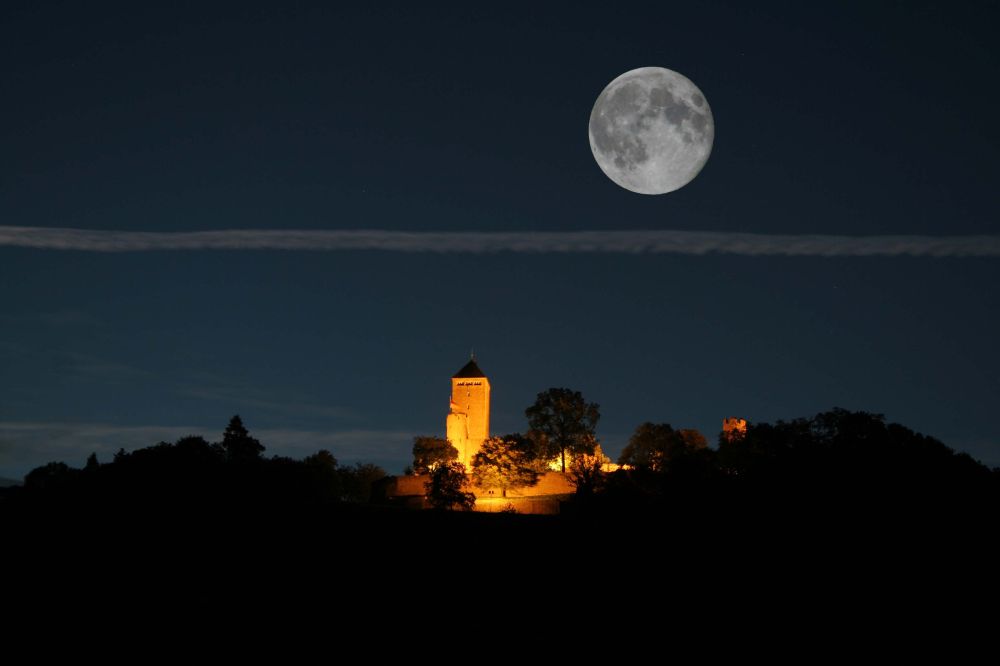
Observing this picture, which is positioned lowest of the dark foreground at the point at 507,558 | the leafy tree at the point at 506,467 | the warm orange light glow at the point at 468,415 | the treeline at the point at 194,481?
the dark foreground at the point at 507,558

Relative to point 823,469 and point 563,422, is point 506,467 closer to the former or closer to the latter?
point 563,422

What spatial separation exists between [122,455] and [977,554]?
61.0m

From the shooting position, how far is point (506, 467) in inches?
3344

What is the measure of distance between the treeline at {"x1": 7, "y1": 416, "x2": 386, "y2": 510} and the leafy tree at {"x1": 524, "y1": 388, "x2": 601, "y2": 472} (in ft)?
62.8

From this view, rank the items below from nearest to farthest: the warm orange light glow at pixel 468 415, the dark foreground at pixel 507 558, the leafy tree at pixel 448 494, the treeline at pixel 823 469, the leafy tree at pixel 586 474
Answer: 1. the dark foreground at pixel 507 558
2. the treeline at pixel 823 469
3. the leafy tree at pixel 586 474
4. the leafy tree at pixel 448 494
5. the warm orange light glow at pixel 468 415

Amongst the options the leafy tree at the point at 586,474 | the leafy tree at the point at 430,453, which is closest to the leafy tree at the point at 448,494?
the leafy tree at the point at 586,474

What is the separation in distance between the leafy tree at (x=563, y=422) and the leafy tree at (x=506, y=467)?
167 cm

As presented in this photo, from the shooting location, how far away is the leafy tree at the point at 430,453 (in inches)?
3799

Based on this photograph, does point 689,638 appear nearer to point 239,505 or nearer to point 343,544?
point 343,544

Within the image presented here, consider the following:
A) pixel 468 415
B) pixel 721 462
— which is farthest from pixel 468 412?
pixel 721 462

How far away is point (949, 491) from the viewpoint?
44281 millimetres

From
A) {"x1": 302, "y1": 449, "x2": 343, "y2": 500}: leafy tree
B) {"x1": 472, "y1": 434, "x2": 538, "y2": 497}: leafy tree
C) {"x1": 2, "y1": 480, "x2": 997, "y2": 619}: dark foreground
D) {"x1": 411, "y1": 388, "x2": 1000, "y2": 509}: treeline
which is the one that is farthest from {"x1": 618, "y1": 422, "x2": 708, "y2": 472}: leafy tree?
{"x1": 2, "y1": 480, "x2": 997, "y2": 619}: dark foreground

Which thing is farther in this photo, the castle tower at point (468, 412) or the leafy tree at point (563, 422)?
the castle tower at point (468, 412)

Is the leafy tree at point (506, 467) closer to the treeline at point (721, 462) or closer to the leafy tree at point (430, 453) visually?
the treeline at point (721, 462)
